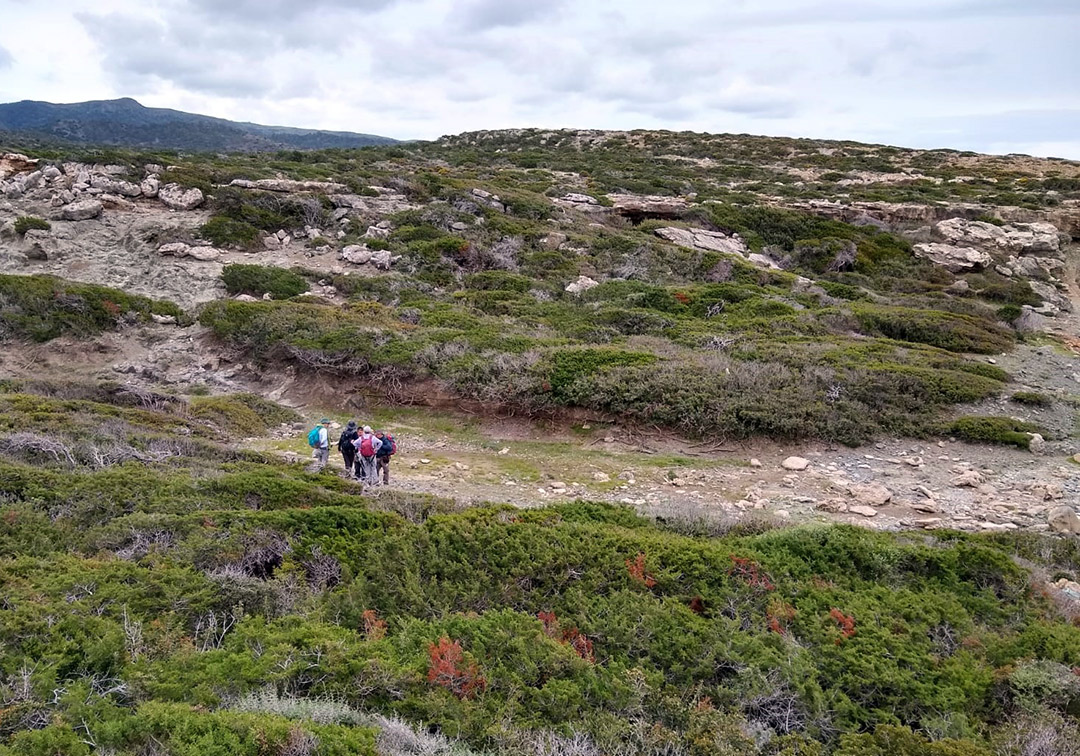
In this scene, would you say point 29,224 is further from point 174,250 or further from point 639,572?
point 639,572

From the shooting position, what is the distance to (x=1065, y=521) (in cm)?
847

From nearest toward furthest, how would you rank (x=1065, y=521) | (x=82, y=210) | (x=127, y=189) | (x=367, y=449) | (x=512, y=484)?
1. (x=1065, y=521)
2. (x=367, y=449)
3. (x=512, y=484)
4. (x=82, y=210)
5. (x=127, y=189)

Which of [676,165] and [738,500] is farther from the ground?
[676,165]

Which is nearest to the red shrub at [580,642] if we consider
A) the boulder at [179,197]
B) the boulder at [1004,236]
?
the boulder at [179,197]

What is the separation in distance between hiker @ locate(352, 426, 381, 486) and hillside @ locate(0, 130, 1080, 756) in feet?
1.80

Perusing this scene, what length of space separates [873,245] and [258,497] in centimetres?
2897

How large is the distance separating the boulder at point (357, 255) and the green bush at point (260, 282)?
2.58 meters

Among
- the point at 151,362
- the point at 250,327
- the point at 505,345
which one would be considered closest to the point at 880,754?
the point at 505,345

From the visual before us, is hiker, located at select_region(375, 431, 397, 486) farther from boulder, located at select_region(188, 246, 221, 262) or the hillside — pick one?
boulder, located at select_region(188, 246, 221, 262)

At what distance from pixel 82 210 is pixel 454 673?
2457cm

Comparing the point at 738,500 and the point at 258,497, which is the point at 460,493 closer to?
the point at 258,497

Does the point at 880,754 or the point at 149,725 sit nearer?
the point at 149,725

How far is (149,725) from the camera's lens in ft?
12.9

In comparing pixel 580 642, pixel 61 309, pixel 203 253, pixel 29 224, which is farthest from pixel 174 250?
pixel 580 642
